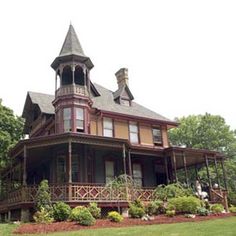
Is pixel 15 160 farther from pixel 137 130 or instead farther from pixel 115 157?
pixel 137 130

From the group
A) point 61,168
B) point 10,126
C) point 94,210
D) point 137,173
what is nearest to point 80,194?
point 94,210

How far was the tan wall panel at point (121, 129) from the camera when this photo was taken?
1097 inches

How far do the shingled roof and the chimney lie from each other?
62.3 inches

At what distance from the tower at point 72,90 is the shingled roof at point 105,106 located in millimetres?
2007

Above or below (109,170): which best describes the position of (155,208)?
below

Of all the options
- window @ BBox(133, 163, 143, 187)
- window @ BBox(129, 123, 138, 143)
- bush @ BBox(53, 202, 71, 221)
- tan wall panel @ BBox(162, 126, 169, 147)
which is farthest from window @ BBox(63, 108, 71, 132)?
tan wall panel @ BBox(162, 126, 169, 147)

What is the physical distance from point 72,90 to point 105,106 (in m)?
3.80

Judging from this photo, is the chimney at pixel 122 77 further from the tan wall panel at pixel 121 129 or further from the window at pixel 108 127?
the window at pixel 108 127

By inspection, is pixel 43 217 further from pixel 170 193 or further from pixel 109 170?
pixel 109 170

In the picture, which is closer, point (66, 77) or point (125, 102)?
point (66, 77)

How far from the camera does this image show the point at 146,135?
29422 mm

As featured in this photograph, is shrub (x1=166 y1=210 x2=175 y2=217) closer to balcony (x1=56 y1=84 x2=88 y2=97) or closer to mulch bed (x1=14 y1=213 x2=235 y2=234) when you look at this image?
mulch bed (x1=14 y1=213 x2=235 y2=234)

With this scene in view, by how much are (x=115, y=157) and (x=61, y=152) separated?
447 centimetres

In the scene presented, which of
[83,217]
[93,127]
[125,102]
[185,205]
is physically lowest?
[83,217]
